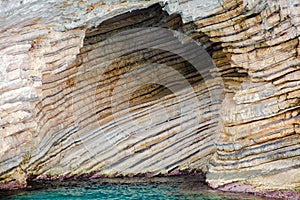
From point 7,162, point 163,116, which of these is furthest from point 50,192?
point 163,116

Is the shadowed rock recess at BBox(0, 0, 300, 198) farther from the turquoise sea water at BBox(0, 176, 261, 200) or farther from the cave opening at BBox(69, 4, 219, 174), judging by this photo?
the turquoise sea water at BBox(0, 176, 261, 200)

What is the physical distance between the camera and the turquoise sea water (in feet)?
40.7

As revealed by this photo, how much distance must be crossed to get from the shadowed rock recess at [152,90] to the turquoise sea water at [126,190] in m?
0.38

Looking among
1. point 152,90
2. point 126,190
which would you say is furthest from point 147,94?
point 126,190

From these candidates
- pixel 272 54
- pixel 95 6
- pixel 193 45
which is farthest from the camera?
pixel 193 45

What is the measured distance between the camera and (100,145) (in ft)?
47.8

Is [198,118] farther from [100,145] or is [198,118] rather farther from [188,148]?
[100,145]

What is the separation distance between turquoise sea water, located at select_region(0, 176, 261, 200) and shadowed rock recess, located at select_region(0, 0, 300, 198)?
0.38 metres

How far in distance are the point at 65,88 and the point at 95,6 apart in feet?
6.33

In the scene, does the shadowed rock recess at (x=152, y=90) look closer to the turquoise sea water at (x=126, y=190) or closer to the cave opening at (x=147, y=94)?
the cave opening at (x=147, y=94)

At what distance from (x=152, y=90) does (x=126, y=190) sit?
3.07 meters

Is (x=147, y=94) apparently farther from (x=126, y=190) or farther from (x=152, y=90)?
(x=126, y=190)

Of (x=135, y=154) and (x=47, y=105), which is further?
(x=135, y=154)

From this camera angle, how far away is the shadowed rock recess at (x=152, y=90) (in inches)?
491
